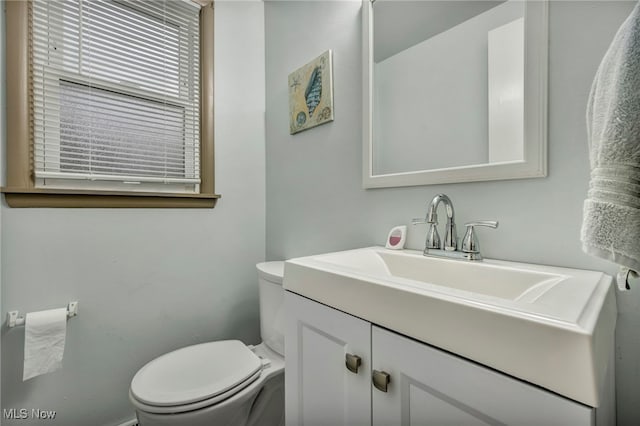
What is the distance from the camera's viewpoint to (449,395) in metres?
0.44

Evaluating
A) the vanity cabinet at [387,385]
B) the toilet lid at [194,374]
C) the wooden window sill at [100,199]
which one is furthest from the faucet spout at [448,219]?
the wooden window sill at [100,199]

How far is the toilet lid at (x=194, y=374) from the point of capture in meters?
0.90

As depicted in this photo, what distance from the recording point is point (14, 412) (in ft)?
3.38

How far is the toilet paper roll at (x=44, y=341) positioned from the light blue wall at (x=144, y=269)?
0.07 metres

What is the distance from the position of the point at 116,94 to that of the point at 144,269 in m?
0.78

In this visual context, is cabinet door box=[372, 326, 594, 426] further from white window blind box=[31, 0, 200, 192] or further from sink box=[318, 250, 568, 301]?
white window blind box=[31, 0, 200, 192]

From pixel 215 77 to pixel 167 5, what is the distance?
36 cm

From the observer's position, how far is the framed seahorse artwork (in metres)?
1.25

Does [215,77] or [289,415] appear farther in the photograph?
[215,77]

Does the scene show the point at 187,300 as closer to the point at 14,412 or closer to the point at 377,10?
the point at 14,412

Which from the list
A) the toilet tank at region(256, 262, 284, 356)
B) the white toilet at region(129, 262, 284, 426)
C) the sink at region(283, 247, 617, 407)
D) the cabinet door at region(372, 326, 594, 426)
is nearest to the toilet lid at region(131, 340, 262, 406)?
A: the white toilet at region(129, 262, 284, 426)

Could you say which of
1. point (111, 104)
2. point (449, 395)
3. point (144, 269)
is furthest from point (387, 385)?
point (111, 104)

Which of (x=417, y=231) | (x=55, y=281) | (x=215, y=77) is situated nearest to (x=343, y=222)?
(x=417, y=231)

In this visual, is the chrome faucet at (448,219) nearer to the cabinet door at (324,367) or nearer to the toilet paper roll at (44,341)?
the cabinet door at (324,367)
